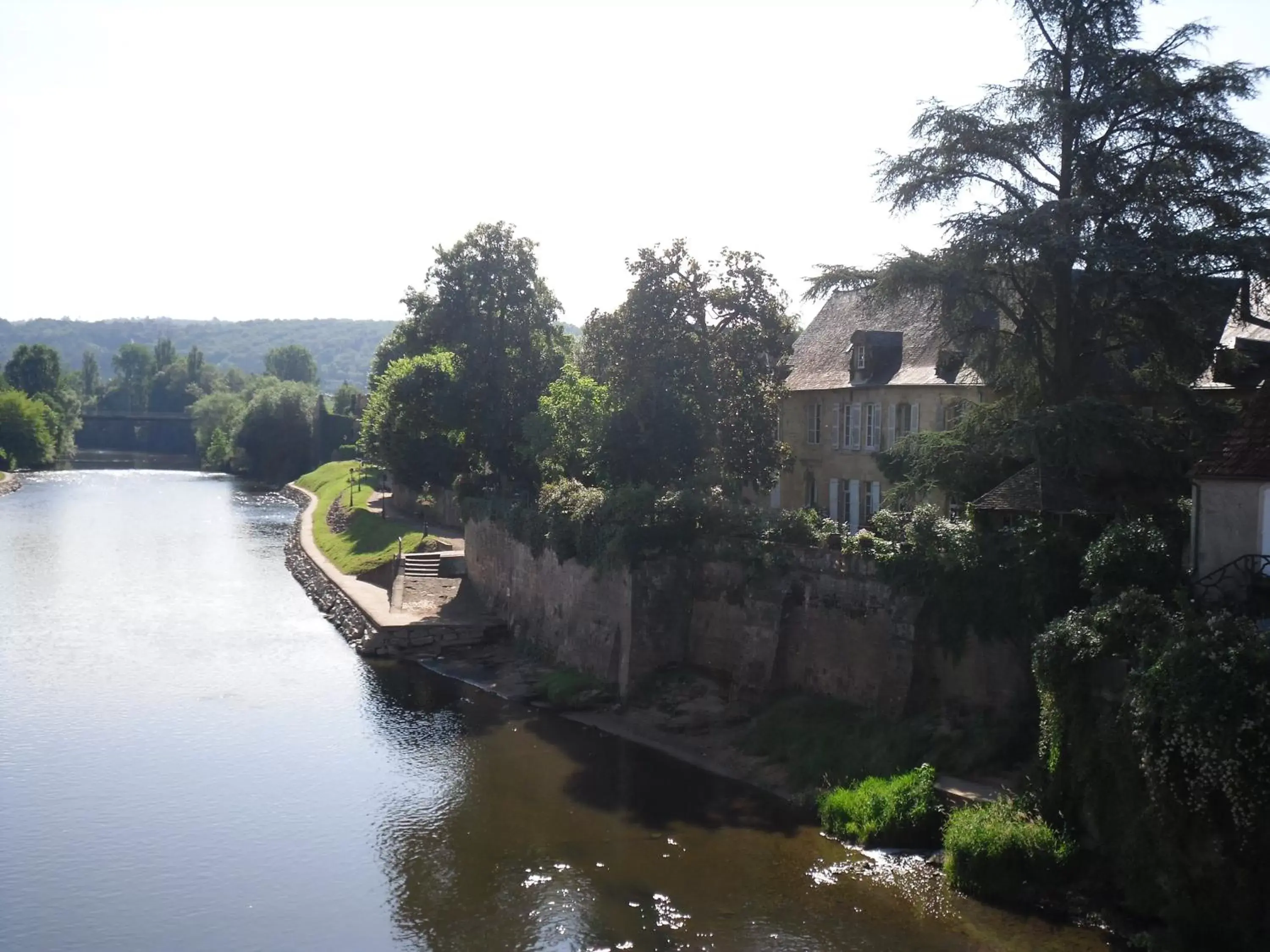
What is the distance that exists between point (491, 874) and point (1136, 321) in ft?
52.4

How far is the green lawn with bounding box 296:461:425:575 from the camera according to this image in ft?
166

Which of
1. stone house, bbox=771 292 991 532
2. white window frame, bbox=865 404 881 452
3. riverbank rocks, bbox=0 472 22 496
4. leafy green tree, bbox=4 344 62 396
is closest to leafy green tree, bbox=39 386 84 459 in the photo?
leafy green tree, bbox=4 344 62 396

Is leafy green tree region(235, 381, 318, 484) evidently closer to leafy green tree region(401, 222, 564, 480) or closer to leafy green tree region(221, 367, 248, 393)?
leafy green tree region(401, 222, 564, 480)

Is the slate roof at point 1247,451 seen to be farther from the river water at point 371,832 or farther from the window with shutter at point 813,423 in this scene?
the window with shutter at point 813,423

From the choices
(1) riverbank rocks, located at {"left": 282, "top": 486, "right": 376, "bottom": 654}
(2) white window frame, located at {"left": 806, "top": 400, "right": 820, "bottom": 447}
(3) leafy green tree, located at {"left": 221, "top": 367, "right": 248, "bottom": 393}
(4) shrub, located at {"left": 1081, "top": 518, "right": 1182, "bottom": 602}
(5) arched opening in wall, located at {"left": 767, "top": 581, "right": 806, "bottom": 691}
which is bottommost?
(1) riverbank rocks, located at {"left": 282, "top": 486, "right": 376, "bottom": 654}

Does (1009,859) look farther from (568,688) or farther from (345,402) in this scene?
(345,402)

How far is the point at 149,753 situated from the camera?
86.7 feet

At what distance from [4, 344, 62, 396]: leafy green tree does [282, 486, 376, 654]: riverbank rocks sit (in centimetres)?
8426

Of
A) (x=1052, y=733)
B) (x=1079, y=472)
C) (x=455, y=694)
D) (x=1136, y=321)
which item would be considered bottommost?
(x=455, y=694)

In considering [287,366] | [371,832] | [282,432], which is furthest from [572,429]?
[287,366]

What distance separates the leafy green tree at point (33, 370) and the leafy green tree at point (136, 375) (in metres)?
47.8

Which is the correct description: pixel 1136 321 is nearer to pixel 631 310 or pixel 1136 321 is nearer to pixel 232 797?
pixel 631 310

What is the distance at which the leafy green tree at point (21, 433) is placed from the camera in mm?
110000

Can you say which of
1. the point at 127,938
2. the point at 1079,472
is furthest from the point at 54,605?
the point at 1079,472
